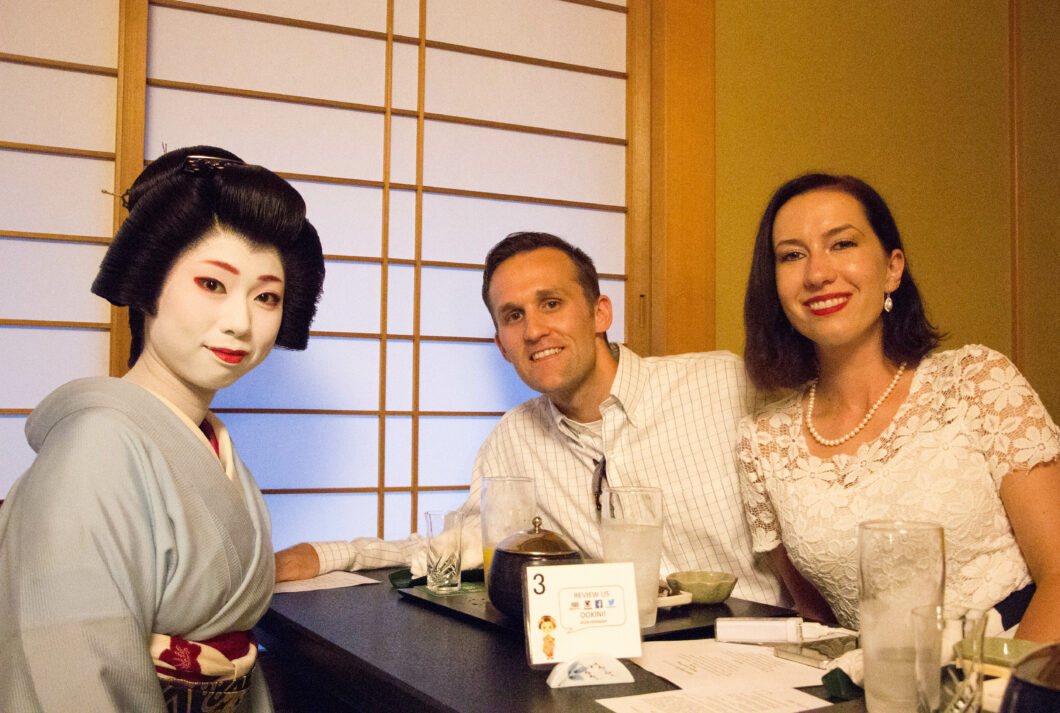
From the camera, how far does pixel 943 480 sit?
5.05 ft

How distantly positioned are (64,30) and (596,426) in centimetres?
170

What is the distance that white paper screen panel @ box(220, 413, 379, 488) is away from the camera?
246 cm

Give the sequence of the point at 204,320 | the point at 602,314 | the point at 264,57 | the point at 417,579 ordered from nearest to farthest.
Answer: the point at 204,320 < the point at 417,579 < the point at 602,314 < the point at 264,57

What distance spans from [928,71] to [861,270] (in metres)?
1.96

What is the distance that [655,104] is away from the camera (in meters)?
2.75

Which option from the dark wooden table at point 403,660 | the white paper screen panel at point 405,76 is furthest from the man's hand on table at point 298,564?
the white paper screen panel at point 405,76

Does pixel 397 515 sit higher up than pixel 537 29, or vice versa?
pixel 537 29

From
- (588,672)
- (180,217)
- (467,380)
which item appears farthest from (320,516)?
(588,672)

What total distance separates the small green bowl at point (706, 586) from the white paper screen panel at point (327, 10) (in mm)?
1870

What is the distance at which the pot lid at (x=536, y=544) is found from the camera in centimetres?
126

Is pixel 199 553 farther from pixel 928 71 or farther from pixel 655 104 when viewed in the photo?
pixel 928 71

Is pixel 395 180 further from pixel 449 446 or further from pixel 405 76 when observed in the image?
pixel 449 446

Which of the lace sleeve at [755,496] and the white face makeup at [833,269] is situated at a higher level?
the white face makeup at [833,269]

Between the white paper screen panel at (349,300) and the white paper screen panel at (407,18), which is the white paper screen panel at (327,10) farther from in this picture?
the white paper screen panel at (349,300)
